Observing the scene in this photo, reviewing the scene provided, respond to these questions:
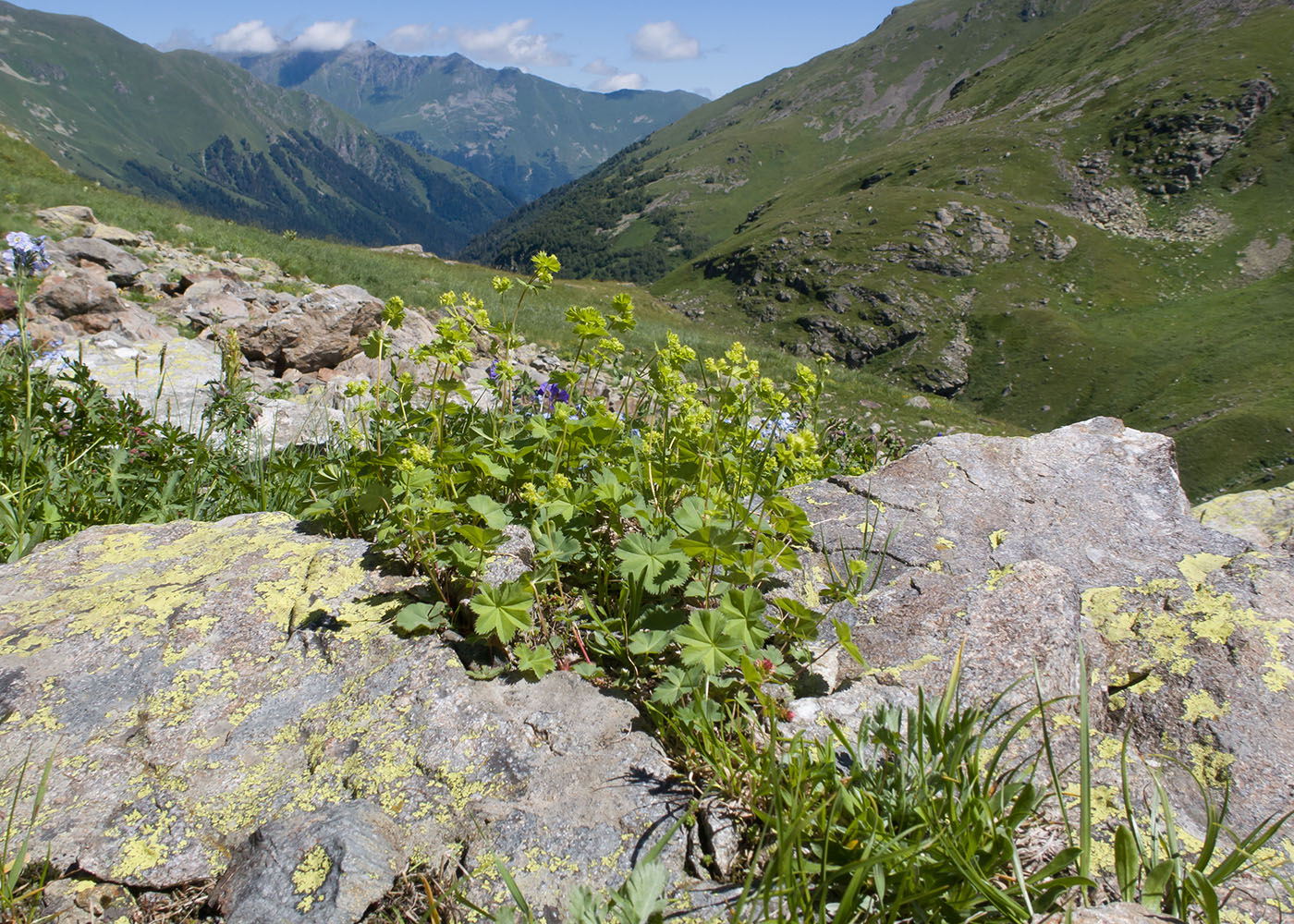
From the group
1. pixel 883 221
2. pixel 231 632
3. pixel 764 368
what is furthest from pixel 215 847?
pixel 883 221

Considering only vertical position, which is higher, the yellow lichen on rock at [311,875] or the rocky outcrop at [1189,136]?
the rocky outcrop at [1189,136]

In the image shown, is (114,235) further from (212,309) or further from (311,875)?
(311,875)

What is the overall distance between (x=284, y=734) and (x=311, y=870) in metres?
0.61

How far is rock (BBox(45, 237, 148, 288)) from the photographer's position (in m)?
15.2

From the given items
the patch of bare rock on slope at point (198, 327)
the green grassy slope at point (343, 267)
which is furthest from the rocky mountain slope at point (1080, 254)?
the patch of bare rock on slope at point (198, 327)

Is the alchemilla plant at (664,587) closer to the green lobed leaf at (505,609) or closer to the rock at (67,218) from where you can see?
the green lobed leaf at (505,609)

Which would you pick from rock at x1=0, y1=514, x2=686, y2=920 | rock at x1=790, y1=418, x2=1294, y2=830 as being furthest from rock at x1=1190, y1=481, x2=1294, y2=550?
rock at x1=0, y1=514, x2=686, y2=920

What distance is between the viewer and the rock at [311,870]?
174 centimetres

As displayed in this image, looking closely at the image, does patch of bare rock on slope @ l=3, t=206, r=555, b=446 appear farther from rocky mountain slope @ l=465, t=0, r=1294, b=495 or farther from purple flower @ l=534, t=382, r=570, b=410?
rocky mountain slope @ l=465, t=0, r=1294, b=495

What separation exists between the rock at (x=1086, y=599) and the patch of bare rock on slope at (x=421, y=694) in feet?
0.04

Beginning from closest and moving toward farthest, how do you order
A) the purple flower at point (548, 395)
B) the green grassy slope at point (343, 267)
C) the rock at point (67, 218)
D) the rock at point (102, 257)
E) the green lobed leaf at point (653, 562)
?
the green lobed leaf at point (653, 562)
the purple flower at point (548, 395)
the rock at point (102, 257)
the rock at point (67, 218)
the green grassy slope at point (343, 267)

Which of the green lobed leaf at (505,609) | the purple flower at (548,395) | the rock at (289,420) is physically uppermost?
the purple flower at (548,395)

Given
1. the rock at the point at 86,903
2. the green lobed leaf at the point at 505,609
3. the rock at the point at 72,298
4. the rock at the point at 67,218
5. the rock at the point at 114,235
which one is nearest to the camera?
the rock at the point at 86,903

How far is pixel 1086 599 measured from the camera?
305 centimetres
